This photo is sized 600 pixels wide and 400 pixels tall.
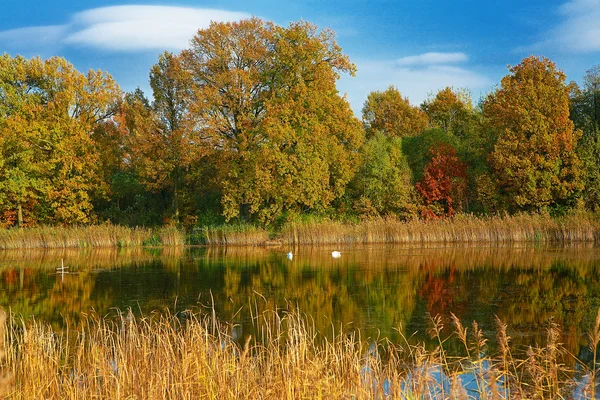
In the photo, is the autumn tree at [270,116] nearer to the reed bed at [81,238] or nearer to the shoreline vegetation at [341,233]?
the shoreline vegetation at [341,233]

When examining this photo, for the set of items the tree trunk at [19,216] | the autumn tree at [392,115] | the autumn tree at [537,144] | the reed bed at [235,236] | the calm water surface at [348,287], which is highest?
the autumn tree at [392,115]

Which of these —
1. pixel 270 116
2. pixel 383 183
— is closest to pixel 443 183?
pixel 383 183

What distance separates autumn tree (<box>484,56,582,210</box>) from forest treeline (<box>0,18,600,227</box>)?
0.09 m

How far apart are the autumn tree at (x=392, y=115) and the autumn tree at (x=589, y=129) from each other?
Result: 12266 mm

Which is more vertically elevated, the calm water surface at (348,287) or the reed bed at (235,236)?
the reed bed at (235,236)

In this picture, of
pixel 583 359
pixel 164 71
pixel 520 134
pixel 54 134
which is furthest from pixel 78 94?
pixel 583 359

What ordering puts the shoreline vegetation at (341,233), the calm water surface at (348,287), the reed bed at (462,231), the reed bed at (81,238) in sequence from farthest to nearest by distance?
the reed bed at (81,238)
the shoreline vegetation at (341,233)
the reed bed at (462,231)
the calm water surface at (348,287)

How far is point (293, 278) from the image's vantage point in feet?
65.5

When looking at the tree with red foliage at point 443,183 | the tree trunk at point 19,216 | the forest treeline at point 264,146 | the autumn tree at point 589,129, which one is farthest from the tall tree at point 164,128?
the autumn tree at point 589,129

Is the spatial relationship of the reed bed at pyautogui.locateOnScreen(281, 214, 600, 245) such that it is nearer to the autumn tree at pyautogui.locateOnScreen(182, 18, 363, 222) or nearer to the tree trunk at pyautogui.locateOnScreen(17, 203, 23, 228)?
the autumn tree at pyautogui.locateOnScreen(182, 18, 363, 222)

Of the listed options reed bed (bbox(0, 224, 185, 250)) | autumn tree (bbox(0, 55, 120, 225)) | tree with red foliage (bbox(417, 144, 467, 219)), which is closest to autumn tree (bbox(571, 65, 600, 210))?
tree with red foliage (bbox(417, 144, 467, 219))

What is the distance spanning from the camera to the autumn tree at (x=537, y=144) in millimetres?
35594

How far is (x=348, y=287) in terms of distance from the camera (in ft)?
58.5

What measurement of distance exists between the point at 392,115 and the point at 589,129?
1798 centimetres
